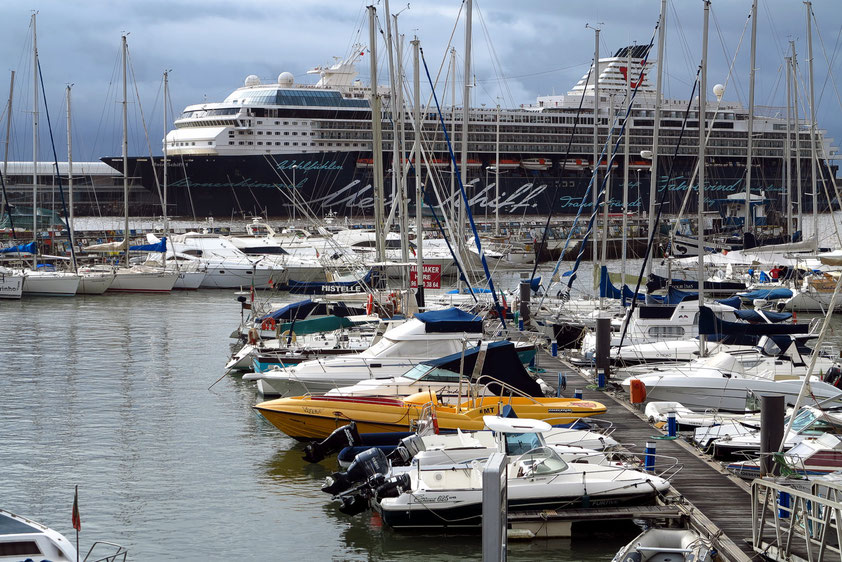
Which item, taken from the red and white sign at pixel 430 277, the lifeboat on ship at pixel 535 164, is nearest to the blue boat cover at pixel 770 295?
the red and white sign at pixel 430 277

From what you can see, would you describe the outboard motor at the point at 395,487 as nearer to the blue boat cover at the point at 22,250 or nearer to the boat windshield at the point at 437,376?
the boat windshield at the point at 437,376

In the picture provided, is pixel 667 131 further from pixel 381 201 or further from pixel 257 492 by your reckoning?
pixel 257 492

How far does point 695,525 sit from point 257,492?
20.1ft

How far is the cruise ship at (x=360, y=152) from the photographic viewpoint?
75062 mm

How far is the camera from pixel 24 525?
383 inches

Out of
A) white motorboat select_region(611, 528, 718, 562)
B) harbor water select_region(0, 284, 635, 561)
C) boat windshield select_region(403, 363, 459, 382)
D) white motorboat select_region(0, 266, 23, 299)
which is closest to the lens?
white motorboat select_region(611, 528, 718, 562)

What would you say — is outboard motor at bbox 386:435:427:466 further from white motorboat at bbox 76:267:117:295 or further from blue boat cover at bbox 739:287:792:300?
white motorboat at bbox 76:267:117:295

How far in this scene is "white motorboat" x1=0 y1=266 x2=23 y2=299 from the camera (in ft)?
136

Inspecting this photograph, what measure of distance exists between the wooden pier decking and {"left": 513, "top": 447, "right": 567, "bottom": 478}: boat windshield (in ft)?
4.72

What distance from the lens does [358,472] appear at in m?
13.8

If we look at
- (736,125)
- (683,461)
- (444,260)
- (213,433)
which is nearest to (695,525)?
(683,461)

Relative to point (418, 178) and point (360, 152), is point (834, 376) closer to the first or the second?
point (418, 178)

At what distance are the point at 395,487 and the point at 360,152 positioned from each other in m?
67.0

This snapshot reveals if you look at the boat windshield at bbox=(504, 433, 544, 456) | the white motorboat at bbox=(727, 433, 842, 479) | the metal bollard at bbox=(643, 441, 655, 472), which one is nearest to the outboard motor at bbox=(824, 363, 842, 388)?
the white motorboat at bbox=(727, 433, 842, 479)
